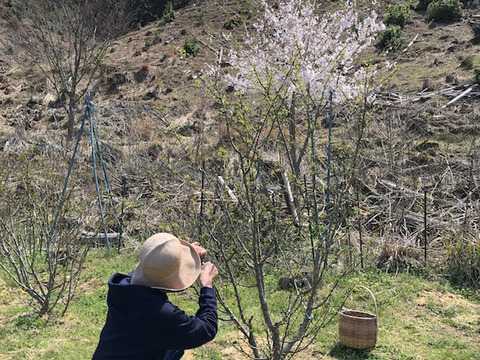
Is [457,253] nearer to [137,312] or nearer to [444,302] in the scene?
[444,302]

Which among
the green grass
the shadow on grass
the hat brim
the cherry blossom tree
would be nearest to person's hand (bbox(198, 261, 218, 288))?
the hat brim

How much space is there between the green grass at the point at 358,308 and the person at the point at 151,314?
1779 mm

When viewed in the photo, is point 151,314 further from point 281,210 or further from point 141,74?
point 141,74

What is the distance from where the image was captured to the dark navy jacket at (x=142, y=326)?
1.97 metres

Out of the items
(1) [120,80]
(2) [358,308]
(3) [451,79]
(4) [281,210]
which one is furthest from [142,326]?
(1) [120,80]

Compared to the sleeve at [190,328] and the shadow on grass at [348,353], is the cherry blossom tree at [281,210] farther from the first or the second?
Result: the sleeve at [190,328]

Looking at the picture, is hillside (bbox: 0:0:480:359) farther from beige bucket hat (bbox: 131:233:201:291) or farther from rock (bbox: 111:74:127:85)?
rock (bbox: 111:74:127:85)

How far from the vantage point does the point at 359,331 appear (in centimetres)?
433

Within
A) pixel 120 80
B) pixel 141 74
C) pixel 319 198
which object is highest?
pixel 141 74

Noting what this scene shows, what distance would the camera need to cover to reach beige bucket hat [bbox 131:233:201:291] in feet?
6.53

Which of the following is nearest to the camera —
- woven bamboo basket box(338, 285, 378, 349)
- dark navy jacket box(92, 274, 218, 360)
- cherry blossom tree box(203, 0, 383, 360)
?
dark navy jacket box(92, 274, 218, 360)

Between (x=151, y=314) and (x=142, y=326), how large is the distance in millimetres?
62

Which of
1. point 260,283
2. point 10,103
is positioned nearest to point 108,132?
point 260,283

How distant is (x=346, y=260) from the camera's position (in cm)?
641
